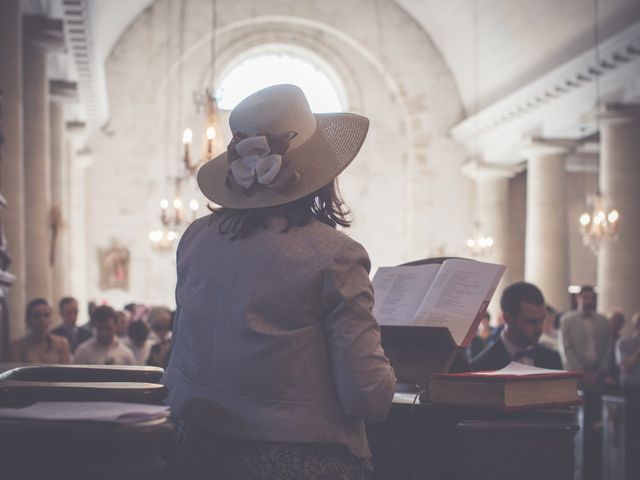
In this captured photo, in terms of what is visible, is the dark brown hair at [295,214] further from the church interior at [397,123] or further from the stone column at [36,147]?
the church interior at [397,123]

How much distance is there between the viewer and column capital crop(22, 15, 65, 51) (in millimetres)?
12945

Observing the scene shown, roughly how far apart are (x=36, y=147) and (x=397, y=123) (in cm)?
1309

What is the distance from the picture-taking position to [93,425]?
1.79 m

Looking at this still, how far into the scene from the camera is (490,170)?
23406 millimetres

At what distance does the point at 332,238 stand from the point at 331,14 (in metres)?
22.6

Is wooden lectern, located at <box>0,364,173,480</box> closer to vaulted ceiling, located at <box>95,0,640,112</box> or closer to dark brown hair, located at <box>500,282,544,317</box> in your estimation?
dark brown hair, located at <box>500,282,544,317</box>

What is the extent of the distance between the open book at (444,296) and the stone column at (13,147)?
7.68 metres

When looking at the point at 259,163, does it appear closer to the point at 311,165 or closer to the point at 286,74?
the point at 311,165

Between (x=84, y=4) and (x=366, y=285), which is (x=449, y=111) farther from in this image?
(x=366, y=285)

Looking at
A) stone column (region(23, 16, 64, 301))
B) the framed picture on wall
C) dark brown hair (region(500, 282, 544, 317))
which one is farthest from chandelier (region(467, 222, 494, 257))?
dark brown hair (region(500, 282, 544, 317))

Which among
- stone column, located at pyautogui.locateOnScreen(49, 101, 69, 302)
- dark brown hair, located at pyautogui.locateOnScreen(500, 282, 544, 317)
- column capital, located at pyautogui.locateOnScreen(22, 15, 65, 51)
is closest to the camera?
dark brown hair, located at pyautogui.locateOnScreen(500, 282, 544, 317)

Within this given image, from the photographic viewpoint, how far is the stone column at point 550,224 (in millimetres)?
20266

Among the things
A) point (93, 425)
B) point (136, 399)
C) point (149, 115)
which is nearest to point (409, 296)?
point (136, 399)

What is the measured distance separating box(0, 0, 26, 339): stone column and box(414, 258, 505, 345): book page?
25.7 ft
